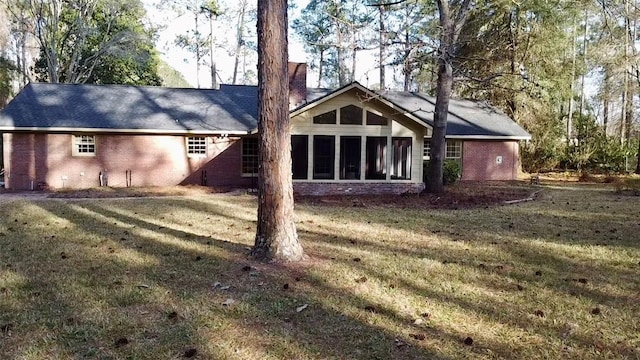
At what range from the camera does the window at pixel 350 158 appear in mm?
16047

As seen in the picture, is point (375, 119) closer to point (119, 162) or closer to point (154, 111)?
point (154, 111)

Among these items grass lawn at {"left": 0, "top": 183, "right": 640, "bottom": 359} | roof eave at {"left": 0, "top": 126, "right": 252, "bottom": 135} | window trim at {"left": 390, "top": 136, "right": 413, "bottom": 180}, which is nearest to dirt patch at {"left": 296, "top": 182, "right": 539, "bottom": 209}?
window trim at {"left": 390, "top": 136, "right": 413, "bottom": 180}

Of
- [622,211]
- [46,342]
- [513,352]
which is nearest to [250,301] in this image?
[46,342]

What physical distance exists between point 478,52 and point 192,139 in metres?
17.3

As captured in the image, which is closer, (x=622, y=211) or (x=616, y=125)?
(x=622, y=211)

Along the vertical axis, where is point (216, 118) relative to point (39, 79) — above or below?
below

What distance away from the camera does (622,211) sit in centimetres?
1114

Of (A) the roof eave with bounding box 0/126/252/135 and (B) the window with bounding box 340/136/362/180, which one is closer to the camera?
(B) the window with bounding box 340/136/362/180

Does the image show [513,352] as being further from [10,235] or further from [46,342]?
[10,235]

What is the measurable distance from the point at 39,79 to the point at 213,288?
112 feet

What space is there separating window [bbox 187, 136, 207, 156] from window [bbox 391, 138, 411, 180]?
7451 millimetres

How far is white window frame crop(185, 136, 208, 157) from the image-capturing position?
18.1 m

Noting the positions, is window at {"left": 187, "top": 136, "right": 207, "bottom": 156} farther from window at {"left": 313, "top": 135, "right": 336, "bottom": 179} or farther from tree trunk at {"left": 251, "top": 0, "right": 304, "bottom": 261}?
→ tree trunk at {"left": 251, "top": 0, "right": 304, "bottom": 261}

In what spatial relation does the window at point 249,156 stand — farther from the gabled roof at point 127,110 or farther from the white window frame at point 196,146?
the white window frame at point 196,146
